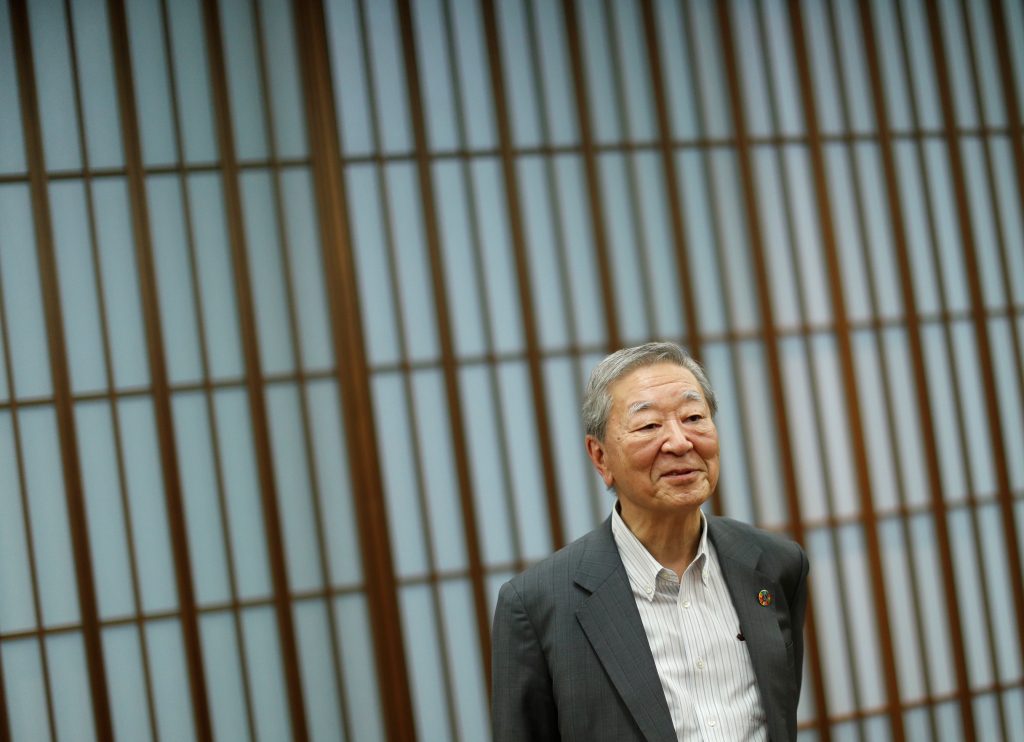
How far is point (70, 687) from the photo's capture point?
9.14ft

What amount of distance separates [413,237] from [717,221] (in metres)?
1.02

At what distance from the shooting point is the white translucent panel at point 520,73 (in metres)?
3.15

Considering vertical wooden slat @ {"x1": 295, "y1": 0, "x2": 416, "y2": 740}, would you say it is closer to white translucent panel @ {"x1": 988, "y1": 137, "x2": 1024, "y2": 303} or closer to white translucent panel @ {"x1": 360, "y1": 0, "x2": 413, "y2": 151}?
white translucent panel @ {"x1": 360, "y1": 0, "x2": 413, "y2": 151}

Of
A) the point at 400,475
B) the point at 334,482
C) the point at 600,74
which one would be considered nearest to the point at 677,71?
the point at 600,74

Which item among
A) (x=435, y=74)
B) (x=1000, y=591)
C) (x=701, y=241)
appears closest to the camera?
(x=435, y=74)

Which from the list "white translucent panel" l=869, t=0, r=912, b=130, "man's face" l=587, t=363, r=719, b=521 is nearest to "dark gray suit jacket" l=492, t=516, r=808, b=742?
"man's face" l=587, t=363, r=719, b=521

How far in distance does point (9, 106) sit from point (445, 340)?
140 cm

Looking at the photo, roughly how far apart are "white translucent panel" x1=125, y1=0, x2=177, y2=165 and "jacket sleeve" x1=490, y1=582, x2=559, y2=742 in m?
1.87

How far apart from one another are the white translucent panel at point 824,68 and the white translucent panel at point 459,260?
1.32 m

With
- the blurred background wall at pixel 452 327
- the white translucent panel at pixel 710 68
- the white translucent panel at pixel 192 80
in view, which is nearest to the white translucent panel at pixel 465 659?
the blurred background wall at pixel 452 327

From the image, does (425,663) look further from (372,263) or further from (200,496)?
(372,263)

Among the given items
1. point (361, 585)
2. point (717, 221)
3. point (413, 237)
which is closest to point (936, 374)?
point (717, 221)

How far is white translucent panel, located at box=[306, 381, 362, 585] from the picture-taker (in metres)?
2.94

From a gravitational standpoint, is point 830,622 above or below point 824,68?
below
